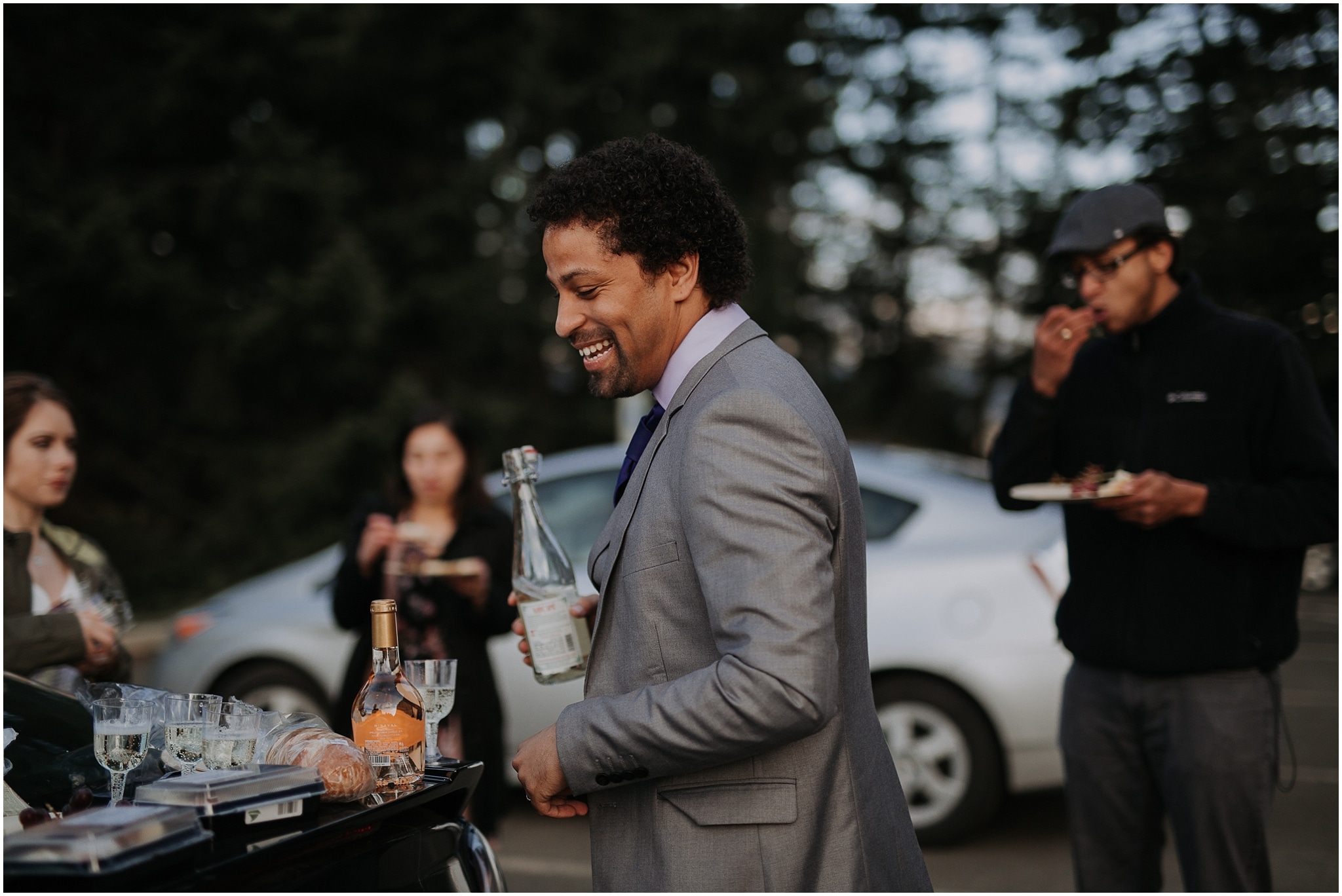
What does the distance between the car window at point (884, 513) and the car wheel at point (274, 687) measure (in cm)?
299

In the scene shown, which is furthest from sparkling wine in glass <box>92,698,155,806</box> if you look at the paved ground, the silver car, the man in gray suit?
the silver car

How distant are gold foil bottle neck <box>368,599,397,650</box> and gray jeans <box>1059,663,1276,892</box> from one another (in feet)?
6.78

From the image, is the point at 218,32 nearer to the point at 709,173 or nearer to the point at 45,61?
the point at 45,61

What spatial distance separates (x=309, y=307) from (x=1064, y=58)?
25.1 ft

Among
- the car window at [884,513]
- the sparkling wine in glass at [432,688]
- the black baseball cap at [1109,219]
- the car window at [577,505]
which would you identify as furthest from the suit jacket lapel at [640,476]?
the car window at [577,505]

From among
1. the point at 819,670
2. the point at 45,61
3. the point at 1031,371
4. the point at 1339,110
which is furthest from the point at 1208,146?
the point at 45,61

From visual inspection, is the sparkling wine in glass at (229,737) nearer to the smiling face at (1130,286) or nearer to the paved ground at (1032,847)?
the smiling face at (1130,286)

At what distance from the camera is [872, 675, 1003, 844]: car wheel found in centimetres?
516

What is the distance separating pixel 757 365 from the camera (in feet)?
6.20

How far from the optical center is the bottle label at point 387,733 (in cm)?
203

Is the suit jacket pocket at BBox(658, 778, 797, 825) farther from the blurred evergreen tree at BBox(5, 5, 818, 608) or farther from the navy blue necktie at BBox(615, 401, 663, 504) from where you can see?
the blurred evergreen tree at BBox(5, 5, 818, 608)

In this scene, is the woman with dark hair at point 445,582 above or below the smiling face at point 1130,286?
below

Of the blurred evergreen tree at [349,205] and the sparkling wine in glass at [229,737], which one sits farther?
the blurred evergreen tree at [349,205]

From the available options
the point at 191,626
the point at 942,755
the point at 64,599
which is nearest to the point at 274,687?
the point at 191,626
